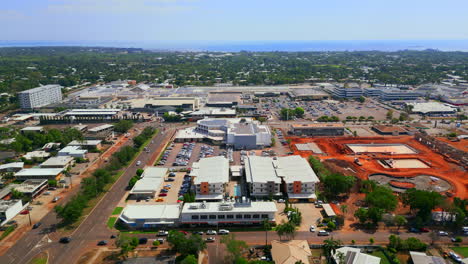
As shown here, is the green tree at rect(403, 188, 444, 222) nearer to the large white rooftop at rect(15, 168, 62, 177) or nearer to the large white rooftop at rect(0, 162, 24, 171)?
the large white rooftop at rect(15, 168, 62, 177)

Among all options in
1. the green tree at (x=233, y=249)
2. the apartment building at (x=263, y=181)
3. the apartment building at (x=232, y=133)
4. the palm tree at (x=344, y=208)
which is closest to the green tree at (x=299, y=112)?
the apartment building at (x=232, y=133)

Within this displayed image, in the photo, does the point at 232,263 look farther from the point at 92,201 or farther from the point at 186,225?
the point at 92,201

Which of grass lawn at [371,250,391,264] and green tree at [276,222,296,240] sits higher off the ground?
green tree at [276,222,296,240]

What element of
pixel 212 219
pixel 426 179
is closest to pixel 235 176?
pixel 212 219

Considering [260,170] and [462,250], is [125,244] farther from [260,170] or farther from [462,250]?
[462,250]

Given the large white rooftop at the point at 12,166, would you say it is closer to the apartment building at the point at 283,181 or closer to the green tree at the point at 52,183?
the green tree at the point at 52,183

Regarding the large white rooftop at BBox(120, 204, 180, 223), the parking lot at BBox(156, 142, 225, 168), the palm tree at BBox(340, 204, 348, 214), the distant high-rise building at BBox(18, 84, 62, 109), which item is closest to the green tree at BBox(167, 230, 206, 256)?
the large white rooftop at BBox(120, 204, 180, 223)
